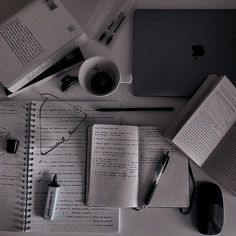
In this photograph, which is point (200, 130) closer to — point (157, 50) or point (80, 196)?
point (157, 50)

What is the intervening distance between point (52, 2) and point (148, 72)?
29 centimetres

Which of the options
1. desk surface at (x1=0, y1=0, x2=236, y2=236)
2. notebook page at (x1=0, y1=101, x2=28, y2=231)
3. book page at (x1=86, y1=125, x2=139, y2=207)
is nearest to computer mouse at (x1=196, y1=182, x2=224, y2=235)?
desk surface at (x1=0, y1=0, x2=236, y2=236)

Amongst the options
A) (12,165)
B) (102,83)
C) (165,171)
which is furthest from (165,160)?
(12,165)

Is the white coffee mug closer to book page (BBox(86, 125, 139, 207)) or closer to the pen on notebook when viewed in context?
book page (BBox(86, 125, 139, 207))

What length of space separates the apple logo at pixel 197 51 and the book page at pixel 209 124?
3.6 inches

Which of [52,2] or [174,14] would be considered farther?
[174,14]

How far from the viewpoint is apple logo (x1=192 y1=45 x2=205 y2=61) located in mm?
881

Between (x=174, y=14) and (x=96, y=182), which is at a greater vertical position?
(x=174, y=14)

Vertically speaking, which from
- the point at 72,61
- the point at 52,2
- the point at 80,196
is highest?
the point at 52,2

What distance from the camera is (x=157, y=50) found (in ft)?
2.91

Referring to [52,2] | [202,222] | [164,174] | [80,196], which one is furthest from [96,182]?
[52,2]

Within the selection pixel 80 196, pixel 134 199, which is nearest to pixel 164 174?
pixel 134 199

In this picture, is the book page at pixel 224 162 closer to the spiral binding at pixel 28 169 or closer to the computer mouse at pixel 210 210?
the computer mouse at pixel 210 210

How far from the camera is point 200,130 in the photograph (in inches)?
33.2
